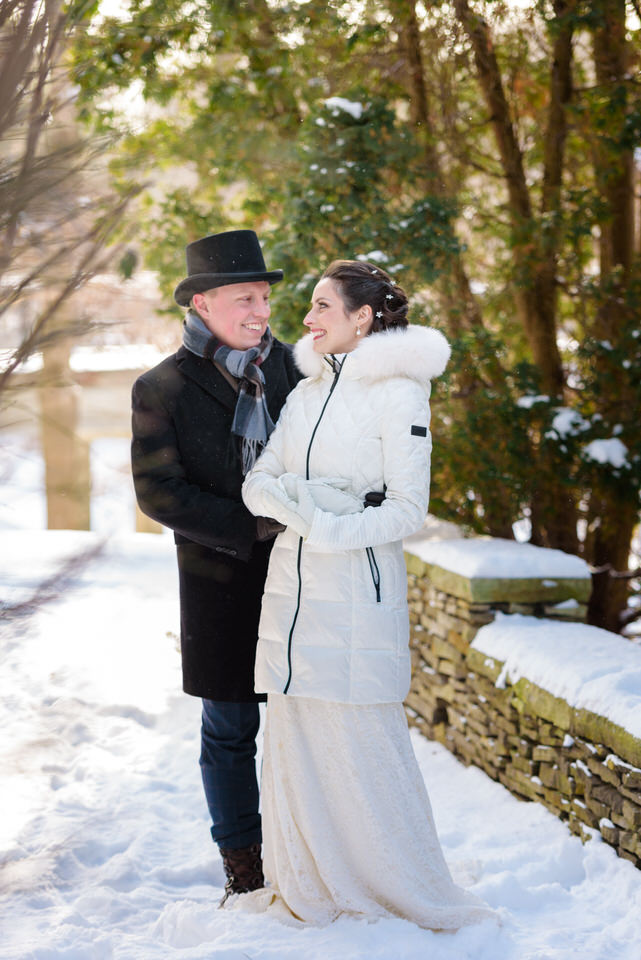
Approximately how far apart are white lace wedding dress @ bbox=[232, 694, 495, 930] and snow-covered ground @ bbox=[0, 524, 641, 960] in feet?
0.22

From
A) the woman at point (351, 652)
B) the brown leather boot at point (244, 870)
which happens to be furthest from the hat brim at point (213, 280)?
the brown leather boot at point (244, 870)

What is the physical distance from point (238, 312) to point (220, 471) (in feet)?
1.69

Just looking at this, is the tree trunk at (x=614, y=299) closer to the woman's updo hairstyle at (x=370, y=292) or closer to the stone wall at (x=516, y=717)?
the stone wall at (x=516, y=717)

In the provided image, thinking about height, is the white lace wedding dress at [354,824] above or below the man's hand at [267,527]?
below

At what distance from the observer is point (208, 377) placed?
122 inches

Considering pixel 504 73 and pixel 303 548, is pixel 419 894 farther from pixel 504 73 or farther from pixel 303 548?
pixel 504 73

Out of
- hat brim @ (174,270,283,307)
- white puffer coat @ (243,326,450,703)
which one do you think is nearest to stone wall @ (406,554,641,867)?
white puffer coat @ (243,326,450,703)

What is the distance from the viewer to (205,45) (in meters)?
6.67

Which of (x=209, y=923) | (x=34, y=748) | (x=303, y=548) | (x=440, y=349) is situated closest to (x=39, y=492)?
(x=34, y=748)

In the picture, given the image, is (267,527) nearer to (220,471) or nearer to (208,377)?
(220,471)

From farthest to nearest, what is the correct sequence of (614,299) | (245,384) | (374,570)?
(614,299) < (245,384) < (374,570)

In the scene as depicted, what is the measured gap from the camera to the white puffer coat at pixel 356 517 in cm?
259

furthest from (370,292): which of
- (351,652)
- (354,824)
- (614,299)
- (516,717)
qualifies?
(614,299)

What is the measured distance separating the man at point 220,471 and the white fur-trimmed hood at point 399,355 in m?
0.43
